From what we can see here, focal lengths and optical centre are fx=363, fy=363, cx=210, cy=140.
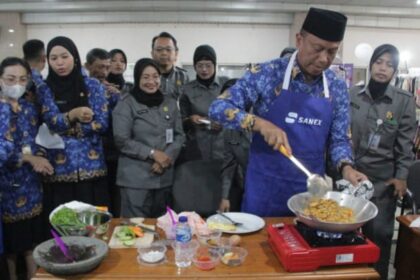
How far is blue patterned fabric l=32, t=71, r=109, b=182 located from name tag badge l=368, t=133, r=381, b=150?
1.95 metres

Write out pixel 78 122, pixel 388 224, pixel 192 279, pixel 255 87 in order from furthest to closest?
1. pixel 388 224
2. pixel 78 122
3. pixel 255 87
4. pixel 192 279

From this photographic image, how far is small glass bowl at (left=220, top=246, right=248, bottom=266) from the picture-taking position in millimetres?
1457

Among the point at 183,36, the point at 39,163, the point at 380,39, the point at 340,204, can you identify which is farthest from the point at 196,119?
the point at 380,39

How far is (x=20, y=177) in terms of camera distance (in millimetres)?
2357

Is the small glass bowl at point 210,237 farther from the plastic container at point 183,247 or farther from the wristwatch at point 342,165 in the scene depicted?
the wristwatch at point 342,165

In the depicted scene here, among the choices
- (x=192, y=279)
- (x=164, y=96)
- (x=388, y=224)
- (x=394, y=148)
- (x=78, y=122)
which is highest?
(x=164, y=96)

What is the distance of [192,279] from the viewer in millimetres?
1361

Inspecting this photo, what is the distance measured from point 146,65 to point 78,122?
2.18ft

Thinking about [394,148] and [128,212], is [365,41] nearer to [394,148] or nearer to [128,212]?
[394,148]

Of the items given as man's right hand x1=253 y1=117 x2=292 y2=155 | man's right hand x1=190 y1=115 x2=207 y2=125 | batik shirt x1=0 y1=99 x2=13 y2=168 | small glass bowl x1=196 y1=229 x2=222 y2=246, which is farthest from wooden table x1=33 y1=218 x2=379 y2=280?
man's right hand x1=190 y1=115 x2=207 y2=125

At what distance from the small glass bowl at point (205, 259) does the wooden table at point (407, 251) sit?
1.23m

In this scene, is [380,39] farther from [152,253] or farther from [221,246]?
[152,253]

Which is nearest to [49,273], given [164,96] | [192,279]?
[192,279]

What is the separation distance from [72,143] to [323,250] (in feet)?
6.10
